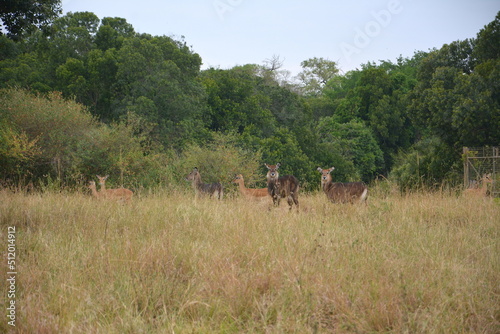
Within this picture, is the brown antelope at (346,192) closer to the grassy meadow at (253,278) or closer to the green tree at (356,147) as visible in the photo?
the grassy meadow at (253,278)

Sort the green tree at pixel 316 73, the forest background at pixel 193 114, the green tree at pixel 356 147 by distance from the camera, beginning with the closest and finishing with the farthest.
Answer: the forest background at pixel 193 114 < the green tree at pixel 356 147 < the green tree at pixel 316 73

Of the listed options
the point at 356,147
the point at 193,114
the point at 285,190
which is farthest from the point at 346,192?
the point at 356,147

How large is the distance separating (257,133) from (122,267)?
1094 inches

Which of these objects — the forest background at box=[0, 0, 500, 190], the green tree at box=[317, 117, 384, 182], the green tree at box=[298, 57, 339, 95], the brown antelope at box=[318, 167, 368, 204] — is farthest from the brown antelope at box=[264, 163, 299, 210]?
the green tree at box=[298, 57, 339, 95]

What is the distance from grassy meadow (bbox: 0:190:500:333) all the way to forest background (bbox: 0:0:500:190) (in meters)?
5.86

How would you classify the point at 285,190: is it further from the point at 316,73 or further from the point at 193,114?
the point at 316,73

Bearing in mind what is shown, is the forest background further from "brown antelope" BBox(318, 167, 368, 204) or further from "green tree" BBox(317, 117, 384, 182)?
"brown antelope" BBox(318, 167, 368, 204)

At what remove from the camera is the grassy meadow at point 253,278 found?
11.4ft

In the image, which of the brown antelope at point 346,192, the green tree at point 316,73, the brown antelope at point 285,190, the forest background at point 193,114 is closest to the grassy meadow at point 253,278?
the brown antelope at point 346,192

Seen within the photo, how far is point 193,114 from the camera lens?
93.4 ft

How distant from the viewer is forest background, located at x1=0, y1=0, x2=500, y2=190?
51.1 ft

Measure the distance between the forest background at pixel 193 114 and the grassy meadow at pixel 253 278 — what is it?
5.86m

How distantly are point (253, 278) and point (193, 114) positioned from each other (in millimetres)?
25019

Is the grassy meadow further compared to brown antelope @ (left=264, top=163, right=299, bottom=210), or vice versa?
brown antelope @ (left=264, top=163, right=299, bottom=210)
